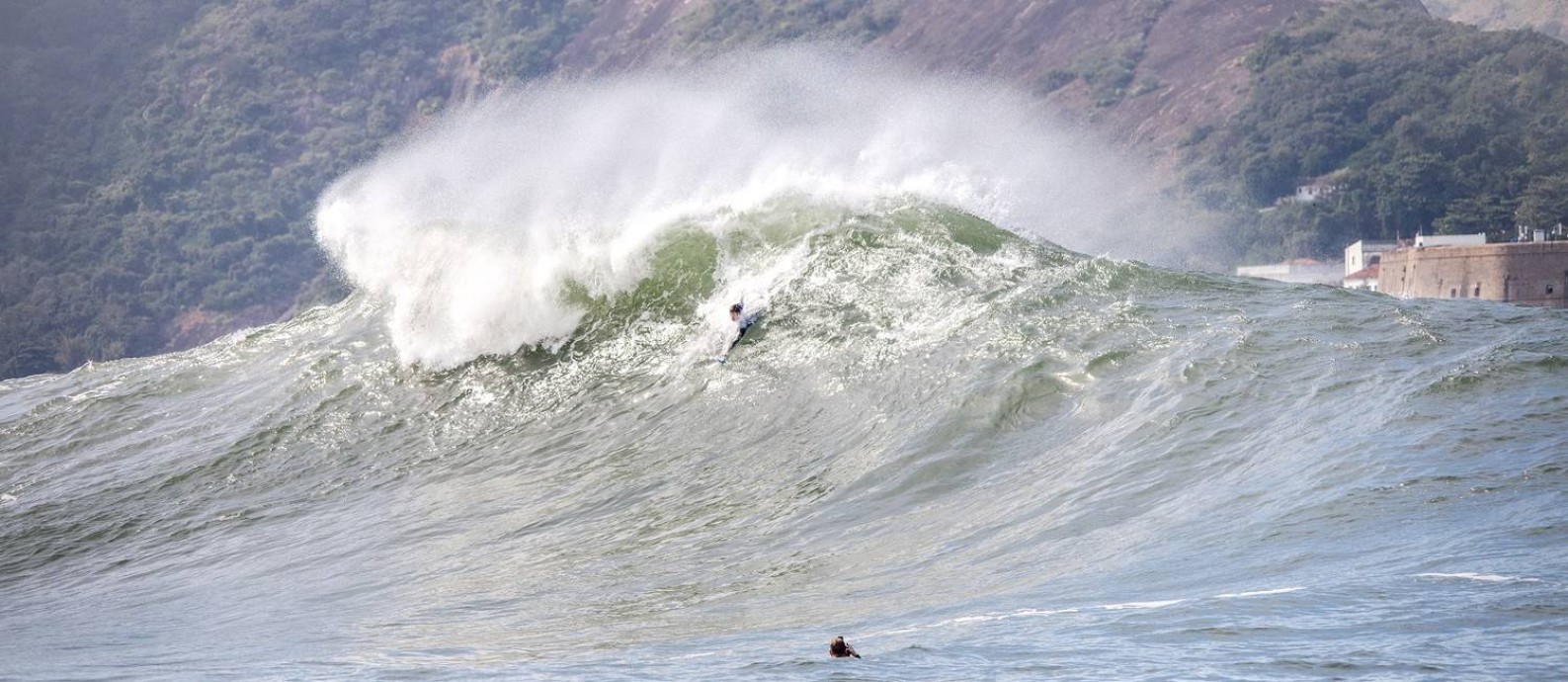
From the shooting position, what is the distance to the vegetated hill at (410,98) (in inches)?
4144

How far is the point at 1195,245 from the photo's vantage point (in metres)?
100

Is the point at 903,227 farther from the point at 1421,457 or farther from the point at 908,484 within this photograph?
the point at 1421,457

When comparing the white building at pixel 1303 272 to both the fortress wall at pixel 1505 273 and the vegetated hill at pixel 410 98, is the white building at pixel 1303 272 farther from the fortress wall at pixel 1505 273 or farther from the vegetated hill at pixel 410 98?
the fortress wall at pixel 1505 273

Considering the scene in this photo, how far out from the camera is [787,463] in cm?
1622

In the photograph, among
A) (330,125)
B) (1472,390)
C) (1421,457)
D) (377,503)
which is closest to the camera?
(1421,457)

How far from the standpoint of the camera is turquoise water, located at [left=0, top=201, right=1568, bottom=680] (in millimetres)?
9844

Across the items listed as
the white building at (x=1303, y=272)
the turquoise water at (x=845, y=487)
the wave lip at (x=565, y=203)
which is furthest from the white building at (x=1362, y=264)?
the turquoise water at (x=845, y=487)

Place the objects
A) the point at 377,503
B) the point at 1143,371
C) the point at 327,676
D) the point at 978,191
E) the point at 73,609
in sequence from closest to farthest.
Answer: the point at 327,676 < the point at 73,609 < the point at 1143,371 < the point at 377,503 < the point at 978,191

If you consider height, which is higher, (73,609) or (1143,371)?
(1143,371)

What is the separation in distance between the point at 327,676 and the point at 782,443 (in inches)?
286

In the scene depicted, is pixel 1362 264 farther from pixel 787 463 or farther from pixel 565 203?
pixel 787 463

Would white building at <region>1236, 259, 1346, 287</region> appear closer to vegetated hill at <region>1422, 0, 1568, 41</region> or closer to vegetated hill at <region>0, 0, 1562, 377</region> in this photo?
vegetated hill at <region>0, 0, 1562, 377</region>

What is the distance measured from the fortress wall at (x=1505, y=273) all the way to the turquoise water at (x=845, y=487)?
39.6 m

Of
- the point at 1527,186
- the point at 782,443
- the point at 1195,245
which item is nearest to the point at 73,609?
the point at 782,443
